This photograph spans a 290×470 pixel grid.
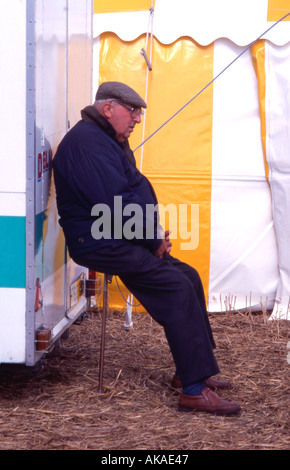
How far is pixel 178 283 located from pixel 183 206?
2.05m

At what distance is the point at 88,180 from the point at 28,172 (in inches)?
13.3

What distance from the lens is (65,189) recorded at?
4047 millimetres

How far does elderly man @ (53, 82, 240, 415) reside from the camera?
3957 mm

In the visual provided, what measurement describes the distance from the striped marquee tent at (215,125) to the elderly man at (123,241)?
1.84 metres

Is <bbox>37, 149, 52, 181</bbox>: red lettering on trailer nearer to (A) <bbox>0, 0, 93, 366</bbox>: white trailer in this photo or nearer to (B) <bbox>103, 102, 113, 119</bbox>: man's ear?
(A) <bbox>0, 0, 93, 366</bbox>: white trailer

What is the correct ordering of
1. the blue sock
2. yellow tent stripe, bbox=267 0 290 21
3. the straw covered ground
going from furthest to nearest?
yellow tent stripe, bbox=267 0 290 21 → the blue sock → the straw covered ground

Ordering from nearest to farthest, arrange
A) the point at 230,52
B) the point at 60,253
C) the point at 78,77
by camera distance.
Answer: the point at 60,253 < the point at 78,77 < the point at 230,52

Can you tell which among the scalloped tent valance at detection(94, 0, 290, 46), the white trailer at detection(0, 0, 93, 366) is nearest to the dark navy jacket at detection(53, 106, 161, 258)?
the white trailer at detection(0, 0, 93, 366)

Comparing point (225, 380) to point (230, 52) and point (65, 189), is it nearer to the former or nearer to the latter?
point (65, 189)

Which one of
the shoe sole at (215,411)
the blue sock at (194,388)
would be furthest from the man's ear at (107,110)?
the shoe sole at (215,411)

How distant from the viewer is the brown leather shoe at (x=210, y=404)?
397 cm

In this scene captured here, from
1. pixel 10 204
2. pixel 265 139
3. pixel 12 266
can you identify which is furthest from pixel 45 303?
pixel 265 139

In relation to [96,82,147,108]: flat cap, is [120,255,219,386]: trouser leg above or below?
below

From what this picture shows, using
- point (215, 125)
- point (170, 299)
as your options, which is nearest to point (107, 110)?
point (170, 299)
